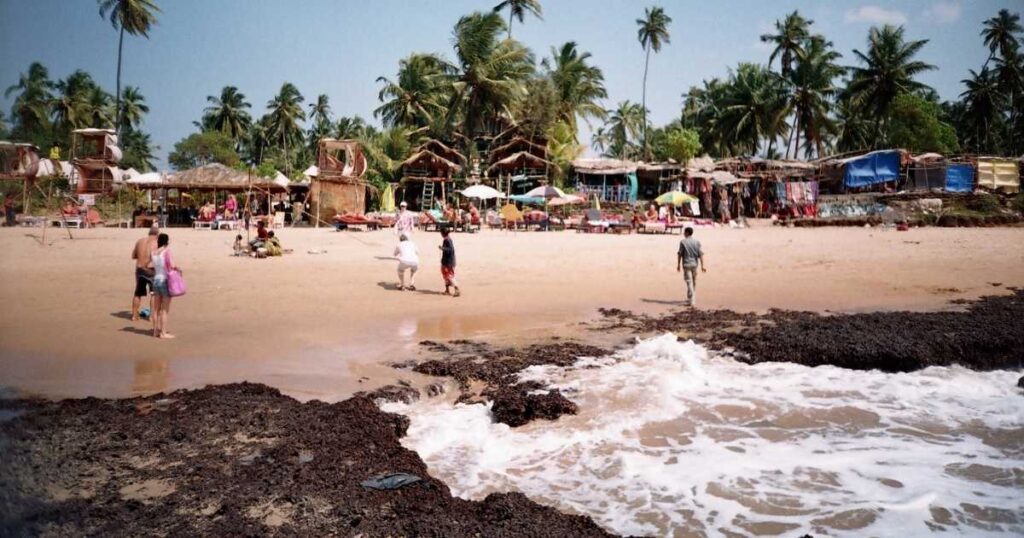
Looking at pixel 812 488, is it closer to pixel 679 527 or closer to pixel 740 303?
pixel 679 527

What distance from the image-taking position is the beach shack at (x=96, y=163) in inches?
973

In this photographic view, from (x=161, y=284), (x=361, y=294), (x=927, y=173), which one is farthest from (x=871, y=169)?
(x=161, y=284)

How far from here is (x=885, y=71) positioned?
129ft

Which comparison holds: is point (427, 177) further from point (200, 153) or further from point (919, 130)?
point (919, 130)

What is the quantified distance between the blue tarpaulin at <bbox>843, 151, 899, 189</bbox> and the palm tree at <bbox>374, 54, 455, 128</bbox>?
25089 millimetres

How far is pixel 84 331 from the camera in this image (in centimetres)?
838

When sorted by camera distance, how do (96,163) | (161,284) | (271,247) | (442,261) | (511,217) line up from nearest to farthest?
1. (161,284)
2. (442,261)
3. (271,247)
4. (96,163)
5. (511,217)

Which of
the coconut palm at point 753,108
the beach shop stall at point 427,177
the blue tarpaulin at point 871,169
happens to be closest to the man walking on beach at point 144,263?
the beach shop stall at point 427,177

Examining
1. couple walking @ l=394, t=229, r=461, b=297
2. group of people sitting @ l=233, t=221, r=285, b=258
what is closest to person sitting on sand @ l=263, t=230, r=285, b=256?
group of people sitting @ l=233, t=221, r=285, b=258

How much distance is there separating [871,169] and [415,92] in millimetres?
28255

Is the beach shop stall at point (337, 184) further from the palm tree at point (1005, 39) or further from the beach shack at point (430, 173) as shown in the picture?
the palm tree at point (1005, 39)

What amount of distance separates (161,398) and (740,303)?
10.0m

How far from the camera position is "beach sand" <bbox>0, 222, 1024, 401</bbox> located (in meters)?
6.92

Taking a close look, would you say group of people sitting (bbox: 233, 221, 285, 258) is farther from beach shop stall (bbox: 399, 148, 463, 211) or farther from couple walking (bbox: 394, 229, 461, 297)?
beach shop stall (bbox: 399, 148, 463, 211)
